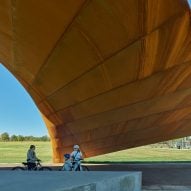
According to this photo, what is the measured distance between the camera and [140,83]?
1631cm

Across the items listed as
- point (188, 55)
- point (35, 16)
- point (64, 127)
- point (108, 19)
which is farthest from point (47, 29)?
point (64, 127)

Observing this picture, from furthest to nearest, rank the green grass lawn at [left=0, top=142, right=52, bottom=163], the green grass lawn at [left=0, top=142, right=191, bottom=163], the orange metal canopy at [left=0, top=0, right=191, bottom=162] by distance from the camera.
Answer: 1. the green grass lawn at [left=0, top=142, right=191, bottom=163]
2. the green grass lawn at [left=0, top=142, right=52, bottom=163]
3. the orange metal canopy at [left=0, top=0, right=191, bottom=162]

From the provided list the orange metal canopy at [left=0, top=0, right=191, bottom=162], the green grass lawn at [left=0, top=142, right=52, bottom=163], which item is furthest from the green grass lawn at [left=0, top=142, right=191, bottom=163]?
the orange metal canopy at [left=0, top=0, right=191, bottom=162]

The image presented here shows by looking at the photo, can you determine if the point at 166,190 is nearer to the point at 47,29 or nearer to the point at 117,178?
the point at 117,178

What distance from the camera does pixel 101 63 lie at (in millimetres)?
14734

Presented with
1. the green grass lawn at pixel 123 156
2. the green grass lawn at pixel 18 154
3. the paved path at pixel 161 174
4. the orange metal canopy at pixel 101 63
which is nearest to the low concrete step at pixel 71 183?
the orange metal canopy at pixel 101 63

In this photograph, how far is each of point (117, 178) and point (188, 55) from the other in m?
6.81

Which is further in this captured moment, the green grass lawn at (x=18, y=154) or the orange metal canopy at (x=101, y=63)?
the green grass lawn at (x=18, y=154)

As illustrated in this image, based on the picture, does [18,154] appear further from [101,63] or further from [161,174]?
[101,63]

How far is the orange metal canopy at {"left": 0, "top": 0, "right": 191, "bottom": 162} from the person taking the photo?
1191cm

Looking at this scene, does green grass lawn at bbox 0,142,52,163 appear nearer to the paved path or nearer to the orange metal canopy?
the orange metal canopy

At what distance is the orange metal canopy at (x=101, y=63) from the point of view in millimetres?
11914

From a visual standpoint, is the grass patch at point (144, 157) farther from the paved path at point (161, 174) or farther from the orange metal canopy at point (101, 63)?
the orange metal canopy at point (101, 63)

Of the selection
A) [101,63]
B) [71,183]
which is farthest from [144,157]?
[71,183]
